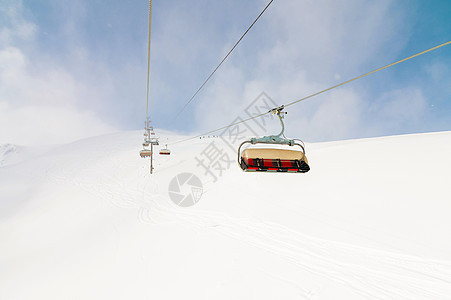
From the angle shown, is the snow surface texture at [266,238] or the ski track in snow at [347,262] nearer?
the ski track in snow at [347,262]

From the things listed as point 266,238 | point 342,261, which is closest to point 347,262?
point 342,261

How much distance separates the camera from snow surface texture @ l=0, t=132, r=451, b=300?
19.0 feet

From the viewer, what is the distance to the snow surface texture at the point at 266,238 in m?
5.78

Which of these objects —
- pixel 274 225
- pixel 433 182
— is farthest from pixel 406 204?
pixel 274 225

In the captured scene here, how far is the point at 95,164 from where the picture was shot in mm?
34969

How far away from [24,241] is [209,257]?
1338cm

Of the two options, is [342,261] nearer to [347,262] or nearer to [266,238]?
[347,262]

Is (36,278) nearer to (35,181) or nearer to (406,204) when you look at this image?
(406,204)

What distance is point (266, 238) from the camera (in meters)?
8.29

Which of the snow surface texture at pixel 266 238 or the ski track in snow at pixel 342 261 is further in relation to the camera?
the snow surface texture at pixel 266 238

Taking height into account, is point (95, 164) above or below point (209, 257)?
above

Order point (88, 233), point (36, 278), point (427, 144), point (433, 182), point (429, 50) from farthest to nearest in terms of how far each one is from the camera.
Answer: point (427, 144), point (88, 233), point (433, 182), point (36, 278), point (429, 50)

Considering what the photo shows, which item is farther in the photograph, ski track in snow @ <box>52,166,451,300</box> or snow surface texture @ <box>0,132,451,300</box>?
snow surface texture @ <box>0,132,451,300</box>

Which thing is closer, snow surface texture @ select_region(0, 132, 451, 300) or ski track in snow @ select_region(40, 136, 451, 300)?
ski track in snow @ select_region(40, 136, 451, 300)
